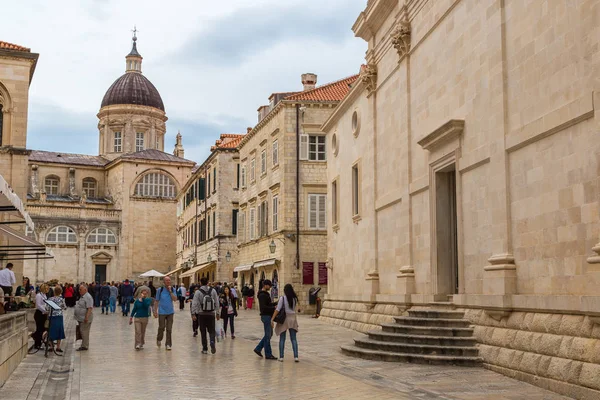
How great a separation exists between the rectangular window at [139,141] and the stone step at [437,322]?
64781 mm

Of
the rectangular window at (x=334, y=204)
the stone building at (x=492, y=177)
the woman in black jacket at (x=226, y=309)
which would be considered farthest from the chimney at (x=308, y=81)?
the woman in black jacket at (x=226, y=309)

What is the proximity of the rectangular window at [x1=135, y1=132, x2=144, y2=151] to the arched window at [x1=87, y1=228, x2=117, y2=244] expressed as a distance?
39.4 feet

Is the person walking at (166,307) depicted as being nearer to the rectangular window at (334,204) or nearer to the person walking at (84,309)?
the person walking at (84,309)

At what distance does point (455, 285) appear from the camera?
635 inches

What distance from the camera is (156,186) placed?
235ft

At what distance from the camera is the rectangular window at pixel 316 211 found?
35.2 meters

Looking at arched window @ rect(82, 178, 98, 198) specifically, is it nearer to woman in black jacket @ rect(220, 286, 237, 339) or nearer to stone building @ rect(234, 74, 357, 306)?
stone building @ rect(234, 74, 357, 306)

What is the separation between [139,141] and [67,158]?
7.73 m

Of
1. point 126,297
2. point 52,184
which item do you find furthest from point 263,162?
point 52,184

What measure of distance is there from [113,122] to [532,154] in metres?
69.8

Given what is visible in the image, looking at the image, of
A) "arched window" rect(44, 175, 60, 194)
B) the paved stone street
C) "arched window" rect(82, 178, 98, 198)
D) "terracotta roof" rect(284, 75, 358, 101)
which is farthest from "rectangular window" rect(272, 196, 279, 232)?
"arched window" rect(44, 175, 60, 194)

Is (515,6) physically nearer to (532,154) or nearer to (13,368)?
(532,154)

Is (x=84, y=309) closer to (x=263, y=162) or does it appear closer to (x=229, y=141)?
(x=263, y=162)

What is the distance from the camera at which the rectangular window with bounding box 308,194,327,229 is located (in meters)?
35.2
